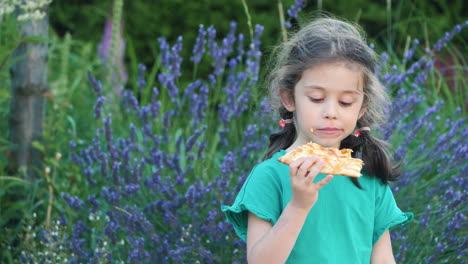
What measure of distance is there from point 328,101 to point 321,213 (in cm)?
33

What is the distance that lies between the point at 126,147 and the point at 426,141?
1485 millimetres

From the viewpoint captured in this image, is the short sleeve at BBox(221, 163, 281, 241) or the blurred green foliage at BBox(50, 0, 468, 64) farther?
the blurred green foliage at BBox(50, 0, 468, 64)

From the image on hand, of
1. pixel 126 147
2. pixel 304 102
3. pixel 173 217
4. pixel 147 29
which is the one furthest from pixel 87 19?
pixel 304 102

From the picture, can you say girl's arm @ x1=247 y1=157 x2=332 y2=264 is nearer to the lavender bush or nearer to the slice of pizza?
the slice of pizza

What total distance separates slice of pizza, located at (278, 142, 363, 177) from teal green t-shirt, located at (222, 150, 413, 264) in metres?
0.17

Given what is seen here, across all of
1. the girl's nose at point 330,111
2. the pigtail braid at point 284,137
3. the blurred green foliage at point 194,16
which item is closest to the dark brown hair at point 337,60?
the pigtail braid at point 284,137

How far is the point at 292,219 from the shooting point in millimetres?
1925

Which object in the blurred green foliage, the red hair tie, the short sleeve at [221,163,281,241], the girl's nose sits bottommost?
the short sleeve at [221,163,281,241]

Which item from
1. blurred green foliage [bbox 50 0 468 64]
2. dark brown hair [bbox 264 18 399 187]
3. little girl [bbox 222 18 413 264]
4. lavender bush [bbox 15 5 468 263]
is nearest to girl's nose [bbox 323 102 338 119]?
little girl [bbox 222 18 413 264]

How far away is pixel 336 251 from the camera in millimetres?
2111

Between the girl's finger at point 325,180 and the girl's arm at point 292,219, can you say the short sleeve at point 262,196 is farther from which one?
the girl's finger at point 325,180

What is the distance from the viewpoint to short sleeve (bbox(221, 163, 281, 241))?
2066 mm

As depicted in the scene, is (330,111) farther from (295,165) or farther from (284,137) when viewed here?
(284,137)

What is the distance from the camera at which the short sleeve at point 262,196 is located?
6.78ft
